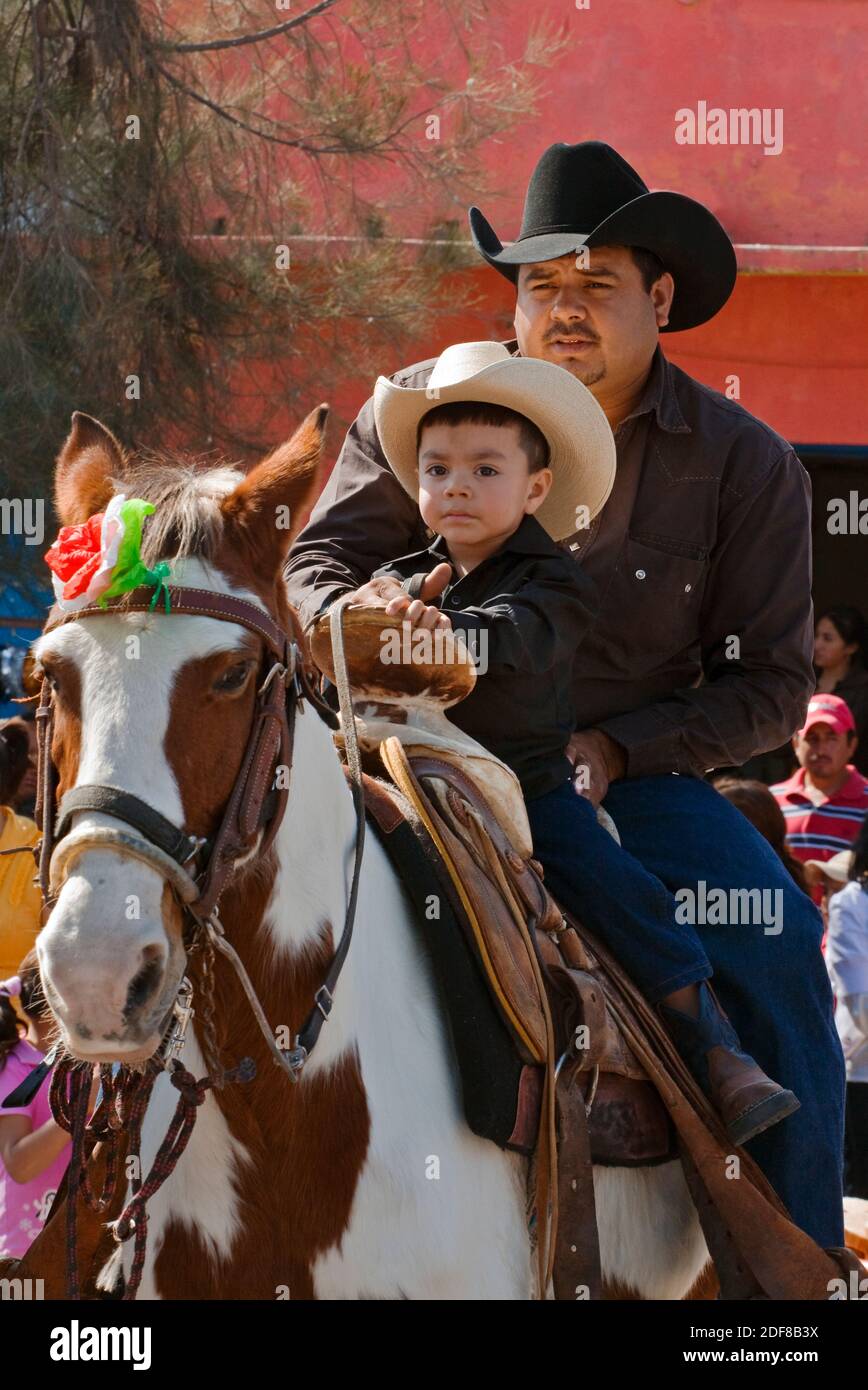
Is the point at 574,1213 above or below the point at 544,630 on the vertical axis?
below

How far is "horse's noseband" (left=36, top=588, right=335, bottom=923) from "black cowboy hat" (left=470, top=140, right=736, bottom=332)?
183cm

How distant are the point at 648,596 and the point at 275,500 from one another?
1.57 metres

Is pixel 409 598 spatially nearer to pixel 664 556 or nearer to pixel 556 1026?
pixel 556 1026

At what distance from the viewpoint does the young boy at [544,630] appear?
353 centimetres

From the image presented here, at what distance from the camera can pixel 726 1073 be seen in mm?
3564

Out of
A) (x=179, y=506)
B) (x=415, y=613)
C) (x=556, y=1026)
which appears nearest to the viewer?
(x=179, y=506)

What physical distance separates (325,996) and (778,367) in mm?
9266

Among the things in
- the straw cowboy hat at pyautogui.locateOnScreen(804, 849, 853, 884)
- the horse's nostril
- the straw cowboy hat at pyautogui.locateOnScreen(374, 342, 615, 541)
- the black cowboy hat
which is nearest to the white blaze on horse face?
the horse's nostril

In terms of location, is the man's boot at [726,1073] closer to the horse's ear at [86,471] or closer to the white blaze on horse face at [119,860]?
the white blaze on horse face at [119,860]

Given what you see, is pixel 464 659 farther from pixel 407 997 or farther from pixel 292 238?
pixel 292 238

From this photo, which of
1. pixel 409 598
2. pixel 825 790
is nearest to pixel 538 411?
pixel 409 598

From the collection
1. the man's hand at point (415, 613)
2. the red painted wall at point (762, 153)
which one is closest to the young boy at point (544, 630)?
the man's hand at point (415, 613)

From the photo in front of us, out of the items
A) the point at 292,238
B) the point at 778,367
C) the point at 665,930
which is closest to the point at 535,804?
the point at 665,930
